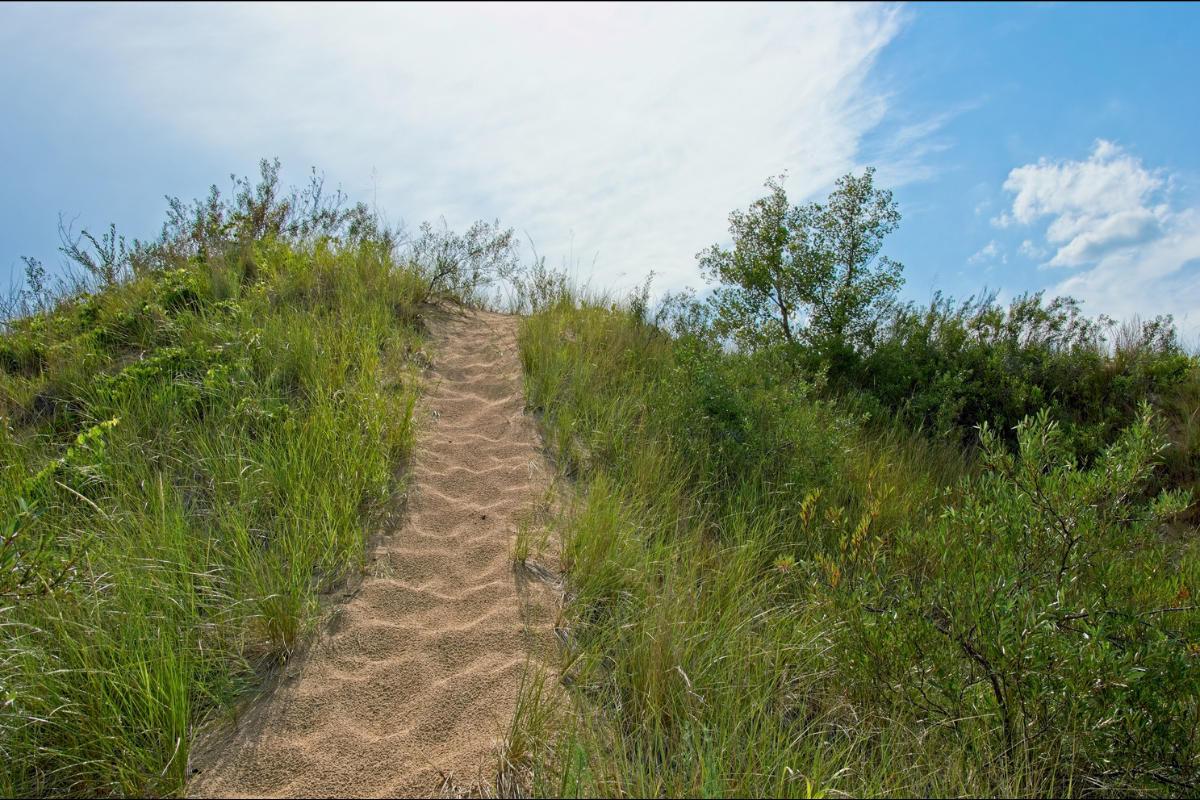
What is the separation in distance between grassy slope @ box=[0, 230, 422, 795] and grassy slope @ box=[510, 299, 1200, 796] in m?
1.48

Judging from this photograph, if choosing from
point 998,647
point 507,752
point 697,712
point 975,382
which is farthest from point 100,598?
point 975,382

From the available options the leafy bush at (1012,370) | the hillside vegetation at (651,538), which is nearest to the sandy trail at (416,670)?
the hillside vegetation at (651,538)

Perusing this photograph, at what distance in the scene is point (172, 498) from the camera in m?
4.19

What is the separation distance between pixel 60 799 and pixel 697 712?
8.23 ft

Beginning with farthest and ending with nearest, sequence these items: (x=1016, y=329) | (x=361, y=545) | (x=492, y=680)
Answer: (x=1016, y=329) → (x=361, y=545) → (x=492, y=680)

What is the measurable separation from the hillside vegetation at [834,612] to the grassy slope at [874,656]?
15mm

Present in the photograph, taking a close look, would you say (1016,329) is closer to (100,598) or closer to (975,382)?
(975,382)

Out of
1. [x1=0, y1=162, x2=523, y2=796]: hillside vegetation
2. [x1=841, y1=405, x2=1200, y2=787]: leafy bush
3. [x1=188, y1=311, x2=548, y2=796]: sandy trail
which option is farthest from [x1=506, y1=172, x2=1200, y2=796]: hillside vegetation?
[x1=0, y1=162, x2=523, y2=796]: hillside vegetation

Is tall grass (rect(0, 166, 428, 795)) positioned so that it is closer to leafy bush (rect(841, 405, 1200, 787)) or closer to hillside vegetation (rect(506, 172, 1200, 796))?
hillside vegetation (rect(506, 172, 1200, 796))

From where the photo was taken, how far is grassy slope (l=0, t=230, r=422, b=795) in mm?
2729

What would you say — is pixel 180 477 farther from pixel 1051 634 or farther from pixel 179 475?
pixel 1051 634

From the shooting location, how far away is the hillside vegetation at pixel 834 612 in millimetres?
2631

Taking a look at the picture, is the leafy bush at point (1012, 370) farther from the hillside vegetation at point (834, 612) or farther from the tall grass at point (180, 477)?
the tall grass at point (180, 477)

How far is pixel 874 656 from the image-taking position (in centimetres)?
301
